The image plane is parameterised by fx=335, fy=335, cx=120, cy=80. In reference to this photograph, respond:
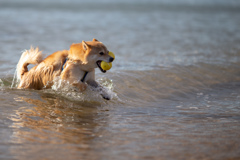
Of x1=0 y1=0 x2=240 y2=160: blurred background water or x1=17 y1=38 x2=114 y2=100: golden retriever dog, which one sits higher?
x1=17 y1=38 x2=114 y2=100: golden retriever dog

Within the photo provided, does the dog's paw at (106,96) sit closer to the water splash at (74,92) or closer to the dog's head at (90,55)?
the water splash at (74,92)

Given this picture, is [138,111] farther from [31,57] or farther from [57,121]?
[31,57]

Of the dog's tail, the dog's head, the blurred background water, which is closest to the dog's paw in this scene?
the blurred background water

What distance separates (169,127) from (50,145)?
1931 mm

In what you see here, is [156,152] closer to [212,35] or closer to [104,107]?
[104,107]

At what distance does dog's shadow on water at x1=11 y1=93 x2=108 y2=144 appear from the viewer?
4.70 meters

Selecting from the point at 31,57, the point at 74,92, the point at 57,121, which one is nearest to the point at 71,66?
the point at 74,92

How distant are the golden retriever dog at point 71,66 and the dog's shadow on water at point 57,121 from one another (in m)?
0.38

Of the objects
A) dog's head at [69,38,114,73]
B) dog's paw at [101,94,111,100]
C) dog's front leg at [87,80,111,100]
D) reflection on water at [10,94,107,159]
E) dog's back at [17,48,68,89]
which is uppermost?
dog's head at [69,38,114,73]

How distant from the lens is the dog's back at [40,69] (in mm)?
6527

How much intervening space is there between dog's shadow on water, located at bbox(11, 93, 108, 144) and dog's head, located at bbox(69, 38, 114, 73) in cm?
84

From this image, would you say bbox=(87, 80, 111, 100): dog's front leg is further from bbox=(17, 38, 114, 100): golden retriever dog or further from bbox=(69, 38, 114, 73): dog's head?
bbox=(69, 38, 114, 73): dog's head

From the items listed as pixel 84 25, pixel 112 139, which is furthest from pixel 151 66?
pixel 84 25

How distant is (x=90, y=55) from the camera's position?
6234 millimetres
